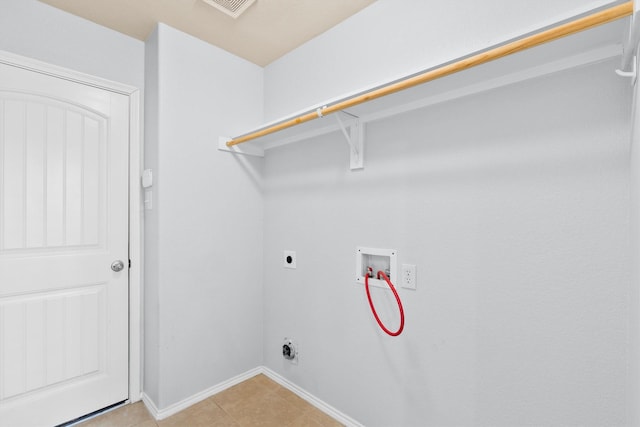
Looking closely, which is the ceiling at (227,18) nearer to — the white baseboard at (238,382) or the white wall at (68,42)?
the white wall at (68,42)

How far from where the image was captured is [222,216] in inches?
81.6

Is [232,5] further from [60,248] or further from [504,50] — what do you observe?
[60,248]

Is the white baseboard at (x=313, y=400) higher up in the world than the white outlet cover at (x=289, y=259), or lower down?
lower down

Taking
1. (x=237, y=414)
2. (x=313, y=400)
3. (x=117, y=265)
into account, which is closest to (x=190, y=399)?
(x=237, y=414)

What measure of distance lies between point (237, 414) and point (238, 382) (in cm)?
35

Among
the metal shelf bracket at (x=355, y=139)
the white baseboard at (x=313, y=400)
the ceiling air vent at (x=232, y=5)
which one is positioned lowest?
the white baseboard at (x=313, y=400)

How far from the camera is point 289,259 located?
6.85 feet

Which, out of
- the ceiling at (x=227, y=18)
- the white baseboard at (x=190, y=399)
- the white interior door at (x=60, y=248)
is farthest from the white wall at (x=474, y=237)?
the white interior door at (x=60, y=248)

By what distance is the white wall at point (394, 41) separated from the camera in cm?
115

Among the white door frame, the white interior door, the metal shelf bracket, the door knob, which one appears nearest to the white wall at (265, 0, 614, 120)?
the metal shelf bracket

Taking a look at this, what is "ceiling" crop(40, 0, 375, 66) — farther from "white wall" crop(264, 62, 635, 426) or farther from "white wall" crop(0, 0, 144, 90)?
"white wall" crop(264, 62, 635, 426)

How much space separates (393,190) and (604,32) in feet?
2.97

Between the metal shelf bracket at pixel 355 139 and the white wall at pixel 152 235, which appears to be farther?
the white wall at pixel 152 235

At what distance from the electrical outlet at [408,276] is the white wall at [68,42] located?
2.00 meters
